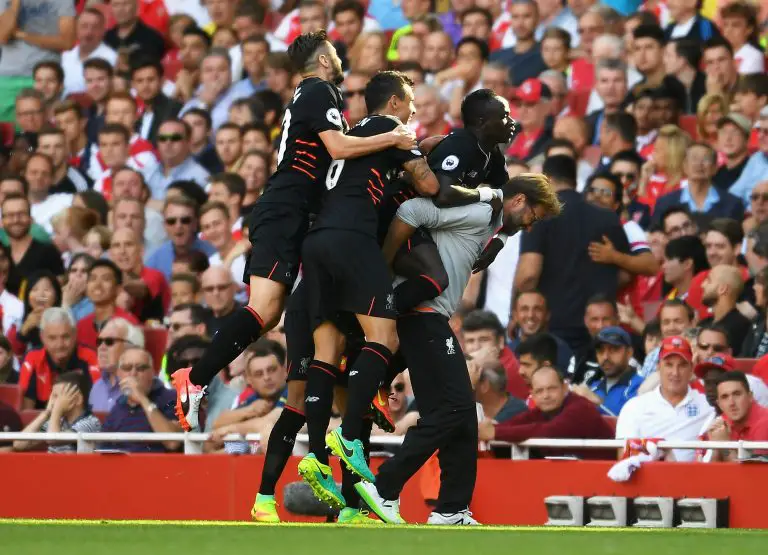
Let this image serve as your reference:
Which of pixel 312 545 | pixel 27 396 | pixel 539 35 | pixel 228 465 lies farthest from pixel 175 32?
pixel 312 545

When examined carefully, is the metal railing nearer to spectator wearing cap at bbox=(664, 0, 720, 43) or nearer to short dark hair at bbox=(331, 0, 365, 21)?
spectator wearing cap at bbox=(664, 0, 720, 43)

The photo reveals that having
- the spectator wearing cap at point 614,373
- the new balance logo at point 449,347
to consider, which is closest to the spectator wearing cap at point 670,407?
the spectator wearing cap at point 614,373

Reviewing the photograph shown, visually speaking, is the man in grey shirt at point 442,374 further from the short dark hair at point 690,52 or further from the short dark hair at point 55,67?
the short dark hair at point 55,67

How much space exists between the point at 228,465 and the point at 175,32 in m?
8.79

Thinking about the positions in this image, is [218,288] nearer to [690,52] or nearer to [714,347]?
[714,347]

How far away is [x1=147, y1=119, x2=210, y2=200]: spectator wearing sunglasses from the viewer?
16938 millimetres

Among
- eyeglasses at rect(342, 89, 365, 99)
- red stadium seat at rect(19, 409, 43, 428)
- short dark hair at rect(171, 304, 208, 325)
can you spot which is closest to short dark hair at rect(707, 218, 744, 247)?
short dark hair at rect(171, 304, 208, 325)

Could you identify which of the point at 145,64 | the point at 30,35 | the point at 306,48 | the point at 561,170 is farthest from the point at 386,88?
the point at 30,35

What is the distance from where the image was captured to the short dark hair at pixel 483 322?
12391 mm

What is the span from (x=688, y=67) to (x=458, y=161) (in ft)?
20.1

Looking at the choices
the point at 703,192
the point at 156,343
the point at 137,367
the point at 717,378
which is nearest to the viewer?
the point at 717,378

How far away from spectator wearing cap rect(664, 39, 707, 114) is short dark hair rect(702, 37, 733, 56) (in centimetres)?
25

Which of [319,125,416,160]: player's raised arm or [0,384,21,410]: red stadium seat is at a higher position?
[319,125,416,160]: player's raised arm

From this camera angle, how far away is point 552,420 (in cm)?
1091
